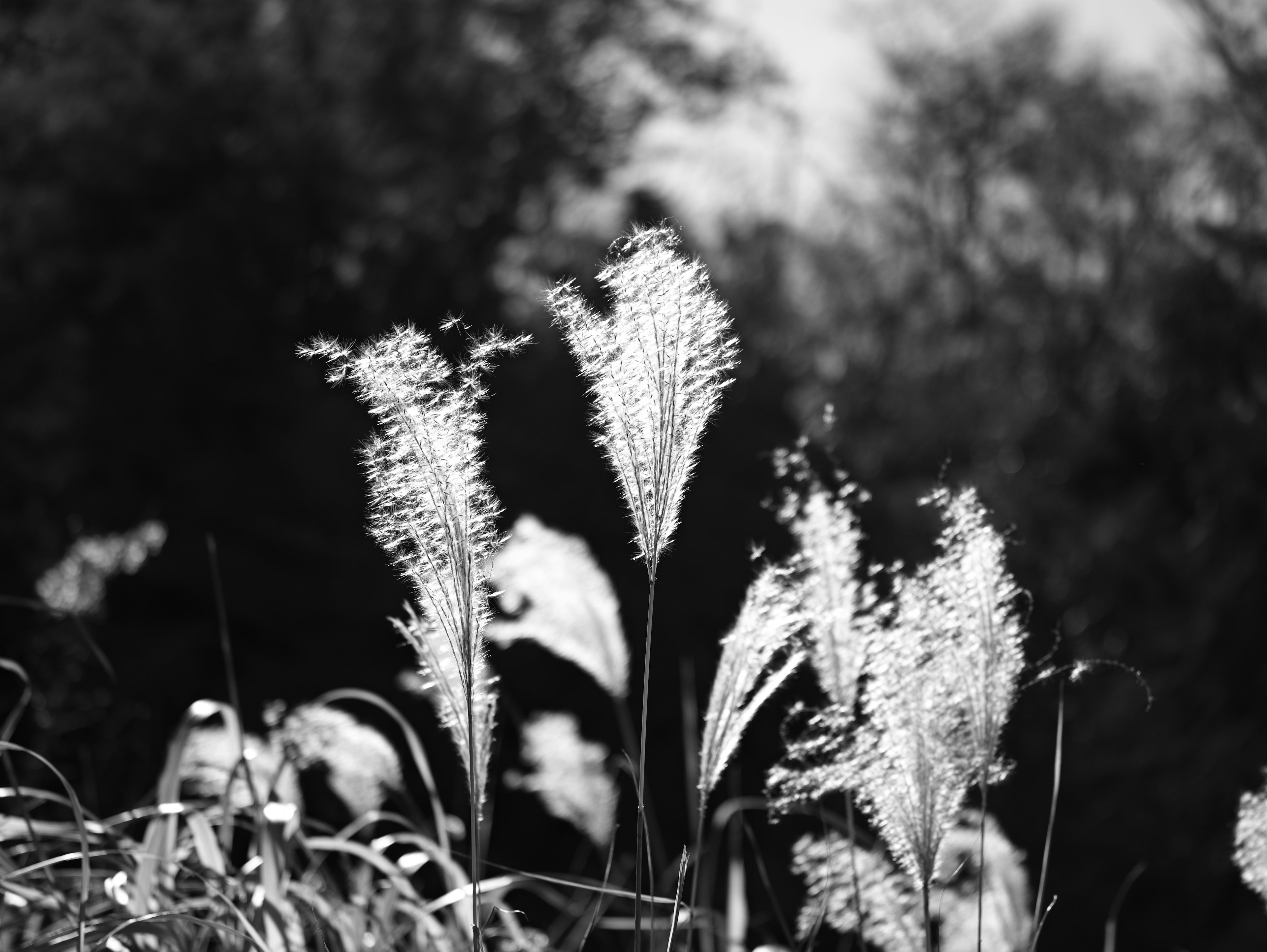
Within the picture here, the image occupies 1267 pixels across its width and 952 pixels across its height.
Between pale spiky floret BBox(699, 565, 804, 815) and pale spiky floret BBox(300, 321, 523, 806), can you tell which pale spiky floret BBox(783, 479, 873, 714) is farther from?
pale spiky floret BBox(300, 321, 523, 806)

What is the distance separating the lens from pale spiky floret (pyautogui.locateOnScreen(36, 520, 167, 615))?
3387mm

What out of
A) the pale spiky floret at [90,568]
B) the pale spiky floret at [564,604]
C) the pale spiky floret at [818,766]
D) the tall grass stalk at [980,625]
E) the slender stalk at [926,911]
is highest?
the pale spiky floret at [90,568]

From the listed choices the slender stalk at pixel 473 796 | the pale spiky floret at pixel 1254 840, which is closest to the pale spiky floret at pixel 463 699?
the slender stalk at pixel 473 796

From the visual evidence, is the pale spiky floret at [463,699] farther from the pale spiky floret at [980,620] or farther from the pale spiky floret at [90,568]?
the pale spiky floret at [90,568]

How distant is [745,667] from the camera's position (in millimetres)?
1384

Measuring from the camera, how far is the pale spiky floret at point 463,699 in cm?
121

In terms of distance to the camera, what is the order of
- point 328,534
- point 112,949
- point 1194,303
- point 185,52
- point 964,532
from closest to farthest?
1. point 964,532
2. point 112,949
3. point 328,534
4. point 185,52
5. point 1194,303

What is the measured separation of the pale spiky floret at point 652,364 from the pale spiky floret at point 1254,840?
0.89 m

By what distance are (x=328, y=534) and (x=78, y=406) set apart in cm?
196

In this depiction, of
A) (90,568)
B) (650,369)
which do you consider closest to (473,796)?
(650,369)

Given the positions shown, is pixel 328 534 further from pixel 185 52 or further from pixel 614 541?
pixel 185 52

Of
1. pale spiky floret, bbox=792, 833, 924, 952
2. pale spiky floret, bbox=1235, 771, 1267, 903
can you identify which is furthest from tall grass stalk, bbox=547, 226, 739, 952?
pale spiky floret, bbox=1235, 771, 1267, 903

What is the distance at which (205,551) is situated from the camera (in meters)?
6.04

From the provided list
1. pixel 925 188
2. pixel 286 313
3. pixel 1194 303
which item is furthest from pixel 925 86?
pixel 286 313
